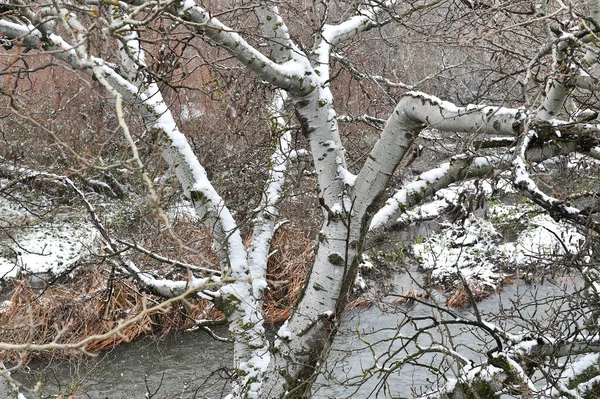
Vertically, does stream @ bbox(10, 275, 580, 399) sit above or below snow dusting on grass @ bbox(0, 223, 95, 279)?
below

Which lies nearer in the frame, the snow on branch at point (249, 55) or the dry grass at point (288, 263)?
the snow on branch at point (249, 55)

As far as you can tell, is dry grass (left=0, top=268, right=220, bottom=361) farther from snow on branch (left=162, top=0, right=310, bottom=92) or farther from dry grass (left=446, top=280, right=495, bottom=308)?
snow on branch (left=162, top=0, right=310, bottom=92)

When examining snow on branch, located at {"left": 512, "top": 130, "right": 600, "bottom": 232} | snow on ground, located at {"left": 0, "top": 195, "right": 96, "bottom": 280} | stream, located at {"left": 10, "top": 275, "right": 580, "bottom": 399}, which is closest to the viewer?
snow on branch, located at {"left": 512, "top": 130, "right": 600, "bottom": 232}

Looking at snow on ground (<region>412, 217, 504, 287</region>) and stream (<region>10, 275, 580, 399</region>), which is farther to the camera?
snow on ground (<region>412, 217, 504, 287</region>)

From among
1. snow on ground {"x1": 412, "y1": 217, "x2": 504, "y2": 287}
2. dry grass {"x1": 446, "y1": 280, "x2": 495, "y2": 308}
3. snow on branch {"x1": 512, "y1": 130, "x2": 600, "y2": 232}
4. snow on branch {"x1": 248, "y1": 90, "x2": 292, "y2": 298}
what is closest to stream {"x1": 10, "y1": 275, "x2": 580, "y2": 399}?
dry grass {"x1": 446, "y1": 280, "x2": 495, "y2": 308}

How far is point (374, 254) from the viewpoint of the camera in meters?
12.5

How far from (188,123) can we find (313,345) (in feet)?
22.4

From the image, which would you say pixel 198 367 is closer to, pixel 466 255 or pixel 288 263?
pixel 288 263

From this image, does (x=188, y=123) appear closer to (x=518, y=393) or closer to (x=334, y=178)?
(x=334, y=178)

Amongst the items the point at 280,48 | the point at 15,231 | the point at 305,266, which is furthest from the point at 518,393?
the point at 15,231

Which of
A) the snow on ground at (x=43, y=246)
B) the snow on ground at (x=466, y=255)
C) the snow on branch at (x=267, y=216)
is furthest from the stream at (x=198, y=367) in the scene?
the snow on ground at (x=43, y=246)

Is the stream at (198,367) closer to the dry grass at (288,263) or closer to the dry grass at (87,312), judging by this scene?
the dry grass at (87,312)

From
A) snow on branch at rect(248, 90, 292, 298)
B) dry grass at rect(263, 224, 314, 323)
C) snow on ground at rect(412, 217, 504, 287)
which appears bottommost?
snow on branch at rect(248, 90, 292, 298)

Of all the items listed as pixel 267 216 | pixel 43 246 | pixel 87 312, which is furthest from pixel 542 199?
pixel 43 246
